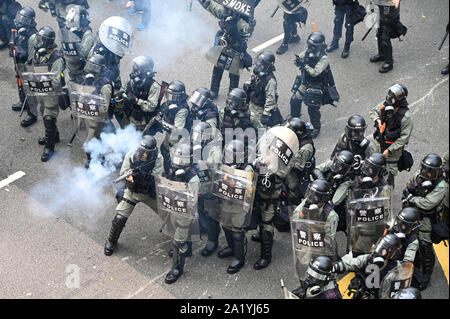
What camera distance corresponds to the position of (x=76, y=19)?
11.9m

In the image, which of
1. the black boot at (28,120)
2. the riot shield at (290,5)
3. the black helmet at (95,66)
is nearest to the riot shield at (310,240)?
the black helmet at (95,66)

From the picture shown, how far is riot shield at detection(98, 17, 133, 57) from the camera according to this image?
36.7ft

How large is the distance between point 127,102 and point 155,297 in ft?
10.4

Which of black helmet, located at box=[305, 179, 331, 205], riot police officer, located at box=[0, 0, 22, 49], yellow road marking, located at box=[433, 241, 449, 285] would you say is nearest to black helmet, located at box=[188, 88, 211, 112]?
black helmet, located at box=[305, 179, 331, 205]

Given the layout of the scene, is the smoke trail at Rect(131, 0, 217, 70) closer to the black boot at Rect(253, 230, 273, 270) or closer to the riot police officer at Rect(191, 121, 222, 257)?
the riot police officer at Rect(191, 121, 222, 257)

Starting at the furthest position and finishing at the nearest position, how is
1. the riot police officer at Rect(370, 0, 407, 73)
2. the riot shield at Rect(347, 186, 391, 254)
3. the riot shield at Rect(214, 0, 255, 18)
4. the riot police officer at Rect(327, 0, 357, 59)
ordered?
the riot police officer at Rect(327, 0, 357, 59) → the riot police officer at Rect(370, 0, 407, 73) → the riot shield at Rect(214, 0, 255, 18) → the riot shield at Rect(347, 186, 391, 254)

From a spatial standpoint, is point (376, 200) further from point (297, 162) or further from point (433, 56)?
point (433, 56)

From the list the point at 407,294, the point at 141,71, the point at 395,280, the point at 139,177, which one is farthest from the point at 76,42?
the point at 407,294

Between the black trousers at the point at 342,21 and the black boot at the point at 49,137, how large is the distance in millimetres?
5797

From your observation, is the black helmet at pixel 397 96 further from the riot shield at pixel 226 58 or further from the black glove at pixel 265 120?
the riot shield at pixel 226 58

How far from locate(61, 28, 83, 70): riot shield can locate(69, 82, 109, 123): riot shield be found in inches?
48.2

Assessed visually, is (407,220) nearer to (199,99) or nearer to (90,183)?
(199,99)

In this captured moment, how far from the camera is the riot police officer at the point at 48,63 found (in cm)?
1092

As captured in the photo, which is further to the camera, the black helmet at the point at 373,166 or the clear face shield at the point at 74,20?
the clear face shield at the point at 74,20
